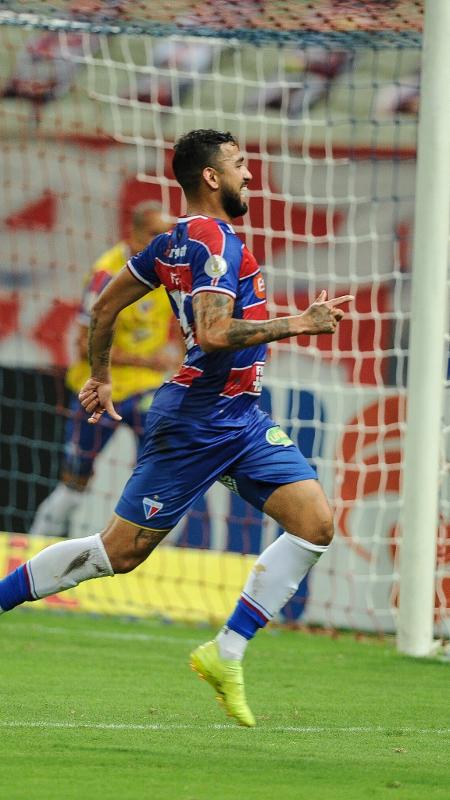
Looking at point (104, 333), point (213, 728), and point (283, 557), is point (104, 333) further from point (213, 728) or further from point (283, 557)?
point (213, 728)

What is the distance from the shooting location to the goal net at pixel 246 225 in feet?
31.0

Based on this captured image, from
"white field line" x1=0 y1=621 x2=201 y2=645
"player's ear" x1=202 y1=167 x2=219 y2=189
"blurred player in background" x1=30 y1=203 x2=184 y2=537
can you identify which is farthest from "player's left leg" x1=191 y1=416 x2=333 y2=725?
"blurred player in background" x1=30 y1=203 x2=184 y2=537

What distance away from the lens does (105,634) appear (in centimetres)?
880

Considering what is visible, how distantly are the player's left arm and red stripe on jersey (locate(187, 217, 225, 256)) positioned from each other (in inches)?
18.6

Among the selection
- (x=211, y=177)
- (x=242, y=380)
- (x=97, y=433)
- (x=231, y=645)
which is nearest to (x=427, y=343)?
(x=242, y=380)

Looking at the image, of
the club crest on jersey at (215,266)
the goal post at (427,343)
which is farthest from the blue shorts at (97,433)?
the club crest on jersey at (215,266)

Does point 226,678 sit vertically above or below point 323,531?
below

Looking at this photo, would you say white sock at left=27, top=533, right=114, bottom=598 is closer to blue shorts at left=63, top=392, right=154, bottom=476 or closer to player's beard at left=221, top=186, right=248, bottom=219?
player's beard at left=221, top=186, right=248, bottom=219

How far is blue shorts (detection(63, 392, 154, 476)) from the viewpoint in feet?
34.8

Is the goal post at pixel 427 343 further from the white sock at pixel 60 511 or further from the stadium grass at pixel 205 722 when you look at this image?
the white sock at pixel 60 511

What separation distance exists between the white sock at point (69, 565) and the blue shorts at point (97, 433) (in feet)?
16.5

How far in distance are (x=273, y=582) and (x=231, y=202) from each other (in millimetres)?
1422

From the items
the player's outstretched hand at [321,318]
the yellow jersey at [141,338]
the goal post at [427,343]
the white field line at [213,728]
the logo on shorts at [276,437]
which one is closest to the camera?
the player's outstretched hand at [321,318]

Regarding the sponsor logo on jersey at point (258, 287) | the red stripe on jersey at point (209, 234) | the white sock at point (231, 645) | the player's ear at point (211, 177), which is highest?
the player's ear at point (211, 177)
